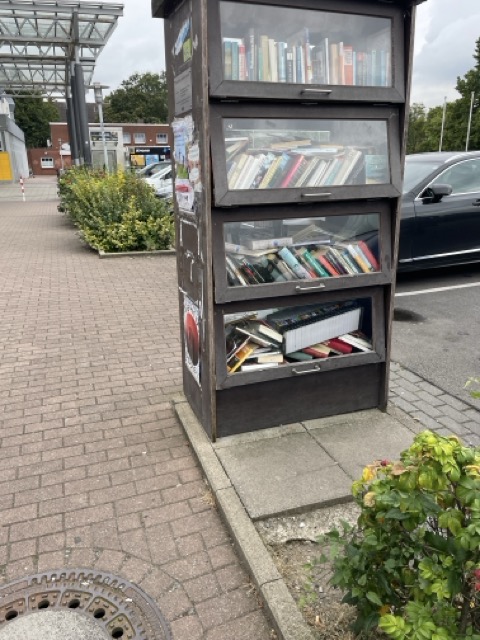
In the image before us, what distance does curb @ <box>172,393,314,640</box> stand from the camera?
215 centimetres

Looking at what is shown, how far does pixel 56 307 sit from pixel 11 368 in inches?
83.8

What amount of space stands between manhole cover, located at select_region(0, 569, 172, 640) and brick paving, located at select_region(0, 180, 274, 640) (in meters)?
0.06

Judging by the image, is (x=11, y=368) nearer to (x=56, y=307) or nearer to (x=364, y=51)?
(x=56, y=307)

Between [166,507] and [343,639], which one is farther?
[166,507]

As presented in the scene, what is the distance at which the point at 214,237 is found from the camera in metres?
3.03

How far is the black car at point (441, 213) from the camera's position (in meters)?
7.21

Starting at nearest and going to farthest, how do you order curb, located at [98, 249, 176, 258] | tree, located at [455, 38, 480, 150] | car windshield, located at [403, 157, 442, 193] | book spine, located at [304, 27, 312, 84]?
book spine, located at [304, 27, 312, 84] → car windshield, located at [403, 157, 442, 193] → curb, located at [98, 249, 176, 258] → tree, located at [455, 38, 480, 150]

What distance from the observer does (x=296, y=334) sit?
3543 millimetres

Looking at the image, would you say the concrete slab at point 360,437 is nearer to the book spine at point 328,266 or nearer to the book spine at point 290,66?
the book spine at point 328,266

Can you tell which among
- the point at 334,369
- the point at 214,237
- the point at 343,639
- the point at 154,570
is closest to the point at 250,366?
the point at 334,369

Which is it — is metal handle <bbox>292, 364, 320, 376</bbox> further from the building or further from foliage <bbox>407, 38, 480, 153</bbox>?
foliage <bbox>407, 38, 480, 153</bbox>

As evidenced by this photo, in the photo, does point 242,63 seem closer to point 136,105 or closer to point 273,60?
point 273,60

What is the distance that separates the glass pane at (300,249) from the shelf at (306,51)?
757 millimetres

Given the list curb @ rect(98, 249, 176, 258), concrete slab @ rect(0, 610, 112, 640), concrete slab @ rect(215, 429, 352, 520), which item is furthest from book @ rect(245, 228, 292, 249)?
curb @ rect(98, 249, 176, 258)
